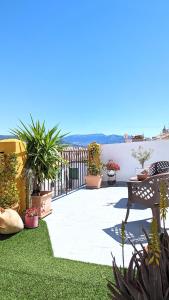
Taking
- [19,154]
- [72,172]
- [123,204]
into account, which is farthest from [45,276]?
[72,172]

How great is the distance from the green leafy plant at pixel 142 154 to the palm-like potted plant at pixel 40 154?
494 cm

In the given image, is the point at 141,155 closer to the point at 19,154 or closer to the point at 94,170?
the point at 94,170

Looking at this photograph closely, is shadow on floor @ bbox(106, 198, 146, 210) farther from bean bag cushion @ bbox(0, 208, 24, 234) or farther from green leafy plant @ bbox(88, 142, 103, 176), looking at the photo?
bean bag cushion @ bbox(0, 208, 24, 234)

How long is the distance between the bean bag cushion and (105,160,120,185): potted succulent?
248 inches

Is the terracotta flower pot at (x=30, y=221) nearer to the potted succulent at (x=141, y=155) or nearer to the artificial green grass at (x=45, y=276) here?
the artificial green grass at (x=45, y=276)

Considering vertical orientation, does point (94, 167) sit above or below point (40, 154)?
below

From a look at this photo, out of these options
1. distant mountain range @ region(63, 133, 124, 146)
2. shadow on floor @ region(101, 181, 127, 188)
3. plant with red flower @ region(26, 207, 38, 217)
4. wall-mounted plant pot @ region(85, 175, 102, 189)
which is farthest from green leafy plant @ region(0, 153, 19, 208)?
distant mountain range @ region(63, 133, 124, 146)

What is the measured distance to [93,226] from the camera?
546 cm

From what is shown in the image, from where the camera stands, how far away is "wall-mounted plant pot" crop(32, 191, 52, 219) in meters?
5.92

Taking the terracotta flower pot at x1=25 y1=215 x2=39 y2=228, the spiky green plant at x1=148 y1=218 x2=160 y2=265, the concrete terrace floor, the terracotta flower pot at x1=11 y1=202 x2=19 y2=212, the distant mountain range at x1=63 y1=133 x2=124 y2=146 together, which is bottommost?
the concrete terrace floor

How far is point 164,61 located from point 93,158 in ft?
19.1

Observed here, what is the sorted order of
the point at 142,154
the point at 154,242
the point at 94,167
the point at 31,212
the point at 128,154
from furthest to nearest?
the point at 128,154, the point at 142,154, the point at 94,167, the point at 31,212, the point at 154,242

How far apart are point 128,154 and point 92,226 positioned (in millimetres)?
6179

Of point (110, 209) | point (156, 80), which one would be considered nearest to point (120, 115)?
point (156, 80)
